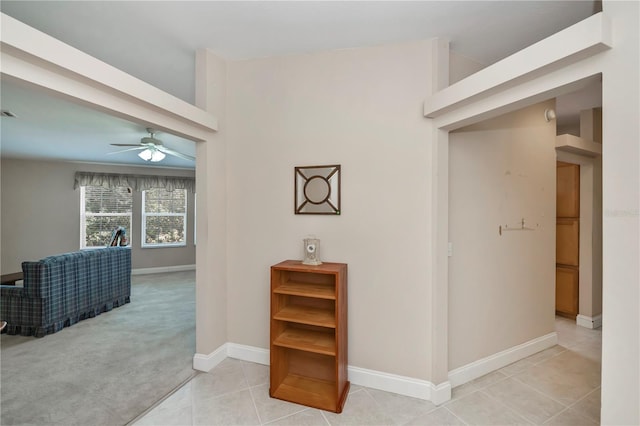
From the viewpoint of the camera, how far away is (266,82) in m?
2.50

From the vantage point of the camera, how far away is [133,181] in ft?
20.4

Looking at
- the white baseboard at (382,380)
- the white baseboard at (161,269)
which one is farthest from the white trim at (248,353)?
→ the white baseboard at (161,269)

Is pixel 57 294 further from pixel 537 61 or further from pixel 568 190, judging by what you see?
pixel 568 190

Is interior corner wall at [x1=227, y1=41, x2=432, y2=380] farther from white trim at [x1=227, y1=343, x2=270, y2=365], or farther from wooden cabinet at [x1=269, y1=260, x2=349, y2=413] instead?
wooden cabinet at [x1=269, y1=260, x2=349, y2=413]

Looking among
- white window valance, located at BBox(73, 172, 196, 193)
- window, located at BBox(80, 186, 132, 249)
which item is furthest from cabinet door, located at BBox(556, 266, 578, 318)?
window, located at BBox(80, 186, 132, 249)

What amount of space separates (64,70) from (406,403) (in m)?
2.89

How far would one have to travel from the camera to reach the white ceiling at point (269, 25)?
1813mm

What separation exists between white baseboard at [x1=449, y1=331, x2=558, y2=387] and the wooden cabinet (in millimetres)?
908

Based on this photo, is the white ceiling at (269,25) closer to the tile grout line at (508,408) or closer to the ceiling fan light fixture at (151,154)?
the ceiling fan light fixture at (151,154)

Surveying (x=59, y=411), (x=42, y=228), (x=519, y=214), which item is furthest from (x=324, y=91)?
(x=42, y=228)

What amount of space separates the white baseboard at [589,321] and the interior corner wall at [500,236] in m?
1.06

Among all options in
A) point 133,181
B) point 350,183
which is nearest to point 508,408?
point 350,183

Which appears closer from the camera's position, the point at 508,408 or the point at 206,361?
the point at 508,408
